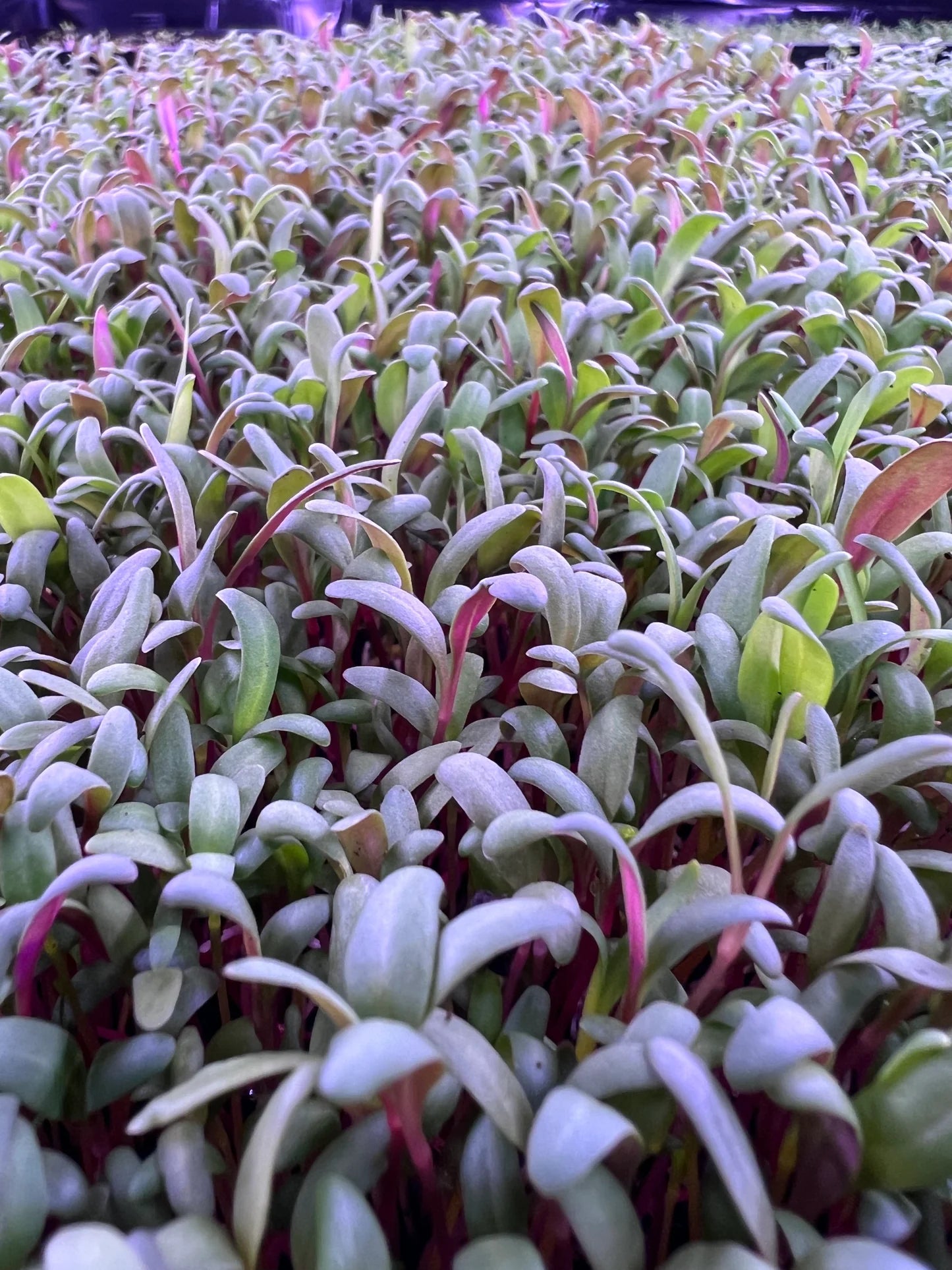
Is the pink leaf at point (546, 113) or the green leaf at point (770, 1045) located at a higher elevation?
the pink leaf at point (546, 113)

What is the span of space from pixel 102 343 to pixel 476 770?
71 centimetres

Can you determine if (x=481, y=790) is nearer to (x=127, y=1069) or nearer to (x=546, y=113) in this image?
(x=127, y=1069)

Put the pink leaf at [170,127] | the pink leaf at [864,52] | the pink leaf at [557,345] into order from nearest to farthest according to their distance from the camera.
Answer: the pink leaf at [557,345]
the pink leaf at [170,127]
the pink leaf at [864,52]

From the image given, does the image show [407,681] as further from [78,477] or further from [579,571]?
[78,477]

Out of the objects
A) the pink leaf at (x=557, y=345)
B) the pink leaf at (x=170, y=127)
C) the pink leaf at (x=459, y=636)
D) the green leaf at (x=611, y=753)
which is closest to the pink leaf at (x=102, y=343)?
the pink leaf at (x=557, y=345)

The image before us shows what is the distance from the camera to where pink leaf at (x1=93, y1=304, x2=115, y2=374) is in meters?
0.92

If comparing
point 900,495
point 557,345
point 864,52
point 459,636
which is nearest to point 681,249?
point 557,345

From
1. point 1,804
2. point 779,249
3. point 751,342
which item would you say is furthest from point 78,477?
point 779,249

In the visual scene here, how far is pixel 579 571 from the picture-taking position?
2.09 feet

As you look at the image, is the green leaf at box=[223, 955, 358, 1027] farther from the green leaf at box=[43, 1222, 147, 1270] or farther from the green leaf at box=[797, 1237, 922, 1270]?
the green leaf at box=[797, 1237, 922, 1270]

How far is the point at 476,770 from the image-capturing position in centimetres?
49

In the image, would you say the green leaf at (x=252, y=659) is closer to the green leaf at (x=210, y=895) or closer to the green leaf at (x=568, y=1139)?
the green leaf at (x=210, y=895)

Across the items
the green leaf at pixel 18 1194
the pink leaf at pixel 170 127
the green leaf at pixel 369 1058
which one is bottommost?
the green leaf at pixel 18 1194

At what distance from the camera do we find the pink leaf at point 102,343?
0.92m
